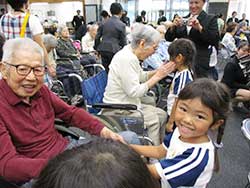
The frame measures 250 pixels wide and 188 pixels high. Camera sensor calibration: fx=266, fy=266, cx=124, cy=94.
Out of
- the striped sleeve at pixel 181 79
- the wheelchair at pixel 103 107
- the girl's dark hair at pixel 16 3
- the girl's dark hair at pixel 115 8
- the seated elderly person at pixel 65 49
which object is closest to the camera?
the wheelchair at pixel 103 107

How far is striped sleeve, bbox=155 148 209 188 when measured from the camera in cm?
108

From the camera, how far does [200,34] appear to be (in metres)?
2.41

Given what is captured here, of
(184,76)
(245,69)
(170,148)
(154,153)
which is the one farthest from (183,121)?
(245,69)

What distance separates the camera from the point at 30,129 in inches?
51.2

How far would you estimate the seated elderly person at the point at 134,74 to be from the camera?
6.45ft

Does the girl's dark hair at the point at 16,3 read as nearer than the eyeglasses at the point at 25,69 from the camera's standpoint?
No

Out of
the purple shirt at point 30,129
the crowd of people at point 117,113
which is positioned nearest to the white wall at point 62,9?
the crowd of people at point 117,113

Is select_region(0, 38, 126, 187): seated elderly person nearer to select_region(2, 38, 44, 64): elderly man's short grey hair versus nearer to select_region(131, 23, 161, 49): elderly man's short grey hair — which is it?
select_region(2, 38, 44, 64): elderly man's short grey hair

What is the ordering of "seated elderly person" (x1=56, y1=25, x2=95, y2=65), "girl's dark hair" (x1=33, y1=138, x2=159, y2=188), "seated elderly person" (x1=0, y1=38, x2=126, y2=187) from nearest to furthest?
"girl's dark hair" (x1=33, y1=138, x2=159, y2=188) < "seated elderly person" (x1=0, y1=38, x2=126, y2=187) < "seated elderly person" (x1=56, y1=25, x2=95, y2=65)

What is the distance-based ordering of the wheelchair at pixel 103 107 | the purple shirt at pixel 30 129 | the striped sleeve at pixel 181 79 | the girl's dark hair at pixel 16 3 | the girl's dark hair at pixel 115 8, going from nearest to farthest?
the purple shirt at pixel 30 129 < the wheelchair at pixel 103 107 < the striped sleeve at pixel 181 79 < the girl's dark hair at pixel 16 3 < the girl's dark hair at pixel 115 8

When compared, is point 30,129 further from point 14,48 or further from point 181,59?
point 181,59

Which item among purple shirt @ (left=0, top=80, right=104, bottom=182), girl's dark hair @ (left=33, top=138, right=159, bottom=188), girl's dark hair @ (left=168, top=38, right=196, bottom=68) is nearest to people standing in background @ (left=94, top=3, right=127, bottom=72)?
girl's dark hair @ (left=168, top=38, right=196, bottom=68)

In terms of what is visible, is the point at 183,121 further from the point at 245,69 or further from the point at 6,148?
the point at 245,69

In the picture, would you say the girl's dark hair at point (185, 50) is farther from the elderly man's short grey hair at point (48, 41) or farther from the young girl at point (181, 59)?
the elderly man's short grey hair at point (48, 41)
